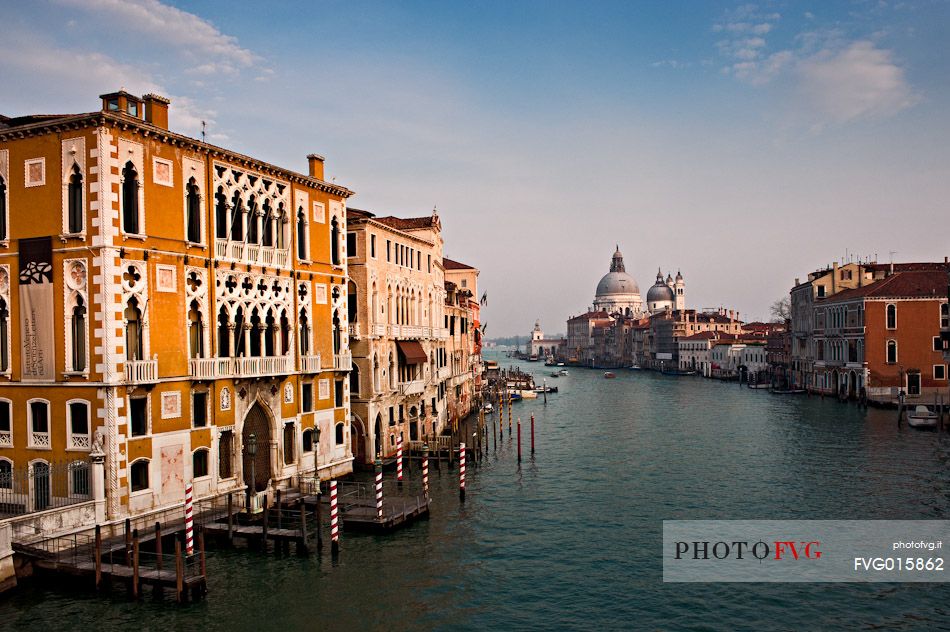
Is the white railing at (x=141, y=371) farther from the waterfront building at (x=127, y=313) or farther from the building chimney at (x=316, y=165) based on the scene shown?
the building chimney at (x=316, y=165)

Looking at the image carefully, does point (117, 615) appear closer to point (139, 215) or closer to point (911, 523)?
point (139, 215)

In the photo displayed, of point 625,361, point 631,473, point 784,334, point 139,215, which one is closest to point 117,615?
point 139,215

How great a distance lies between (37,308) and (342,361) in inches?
403

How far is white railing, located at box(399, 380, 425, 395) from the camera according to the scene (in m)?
32.9

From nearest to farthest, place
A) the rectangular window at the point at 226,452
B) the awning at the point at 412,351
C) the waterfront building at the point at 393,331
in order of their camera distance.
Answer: the rectangular window at the point at 226,452 < the waterfront building at the point at 393,331 < the awning at the point at 412,351

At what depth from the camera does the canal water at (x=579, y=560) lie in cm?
1582

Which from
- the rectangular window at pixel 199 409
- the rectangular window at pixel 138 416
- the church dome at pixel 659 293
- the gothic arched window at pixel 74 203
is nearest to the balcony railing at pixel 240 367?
the rectangular window at pixel 199 409

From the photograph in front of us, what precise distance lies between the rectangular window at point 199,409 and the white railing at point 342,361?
6.23 meters

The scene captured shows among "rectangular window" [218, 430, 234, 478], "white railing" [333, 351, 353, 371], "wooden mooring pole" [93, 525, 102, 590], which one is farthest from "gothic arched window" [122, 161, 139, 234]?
"white railing" [333, 351, 353, 371]

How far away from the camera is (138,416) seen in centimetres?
1900

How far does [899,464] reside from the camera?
3161 centimetres

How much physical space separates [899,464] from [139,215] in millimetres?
29439

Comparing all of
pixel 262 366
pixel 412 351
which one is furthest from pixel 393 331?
pixel 262 366

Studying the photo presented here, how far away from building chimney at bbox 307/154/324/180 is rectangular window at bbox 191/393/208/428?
909 centimetres
